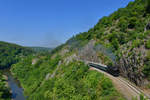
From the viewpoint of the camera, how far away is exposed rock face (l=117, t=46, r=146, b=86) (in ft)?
46.3

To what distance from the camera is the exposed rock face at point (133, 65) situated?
1412 cm

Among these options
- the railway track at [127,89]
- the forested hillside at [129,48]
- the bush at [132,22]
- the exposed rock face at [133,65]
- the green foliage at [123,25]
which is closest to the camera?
the railway track at [127,89]

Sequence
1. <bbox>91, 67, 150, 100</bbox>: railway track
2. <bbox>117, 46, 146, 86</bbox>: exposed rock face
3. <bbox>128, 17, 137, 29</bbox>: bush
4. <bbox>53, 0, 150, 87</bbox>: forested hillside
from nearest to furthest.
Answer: <bbox>91, 67, 150, 100</bbox>: railway track < <bbox>117, 46, 146, 86</bbox>: exposed rock face < <bbox>53, 0, 150, 87</bbox>: forested hillside < <bbox>128, 17, 137, 29</bbox>: bush

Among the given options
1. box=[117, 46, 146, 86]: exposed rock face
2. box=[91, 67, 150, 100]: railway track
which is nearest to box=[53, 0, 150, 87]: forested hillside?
box=[117, 46, 146, 86]: exposed rock face

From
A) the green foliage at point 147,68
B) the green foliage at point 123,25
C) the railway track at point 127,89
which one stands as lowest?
the railway track at point 127,89

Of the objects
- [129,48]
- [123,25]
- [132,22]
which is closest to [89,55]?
[129,48]

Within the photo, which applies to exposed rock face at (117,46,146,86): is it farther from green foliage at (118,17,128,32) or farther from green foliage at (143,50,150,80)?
green foliage at (118,17,128,32)

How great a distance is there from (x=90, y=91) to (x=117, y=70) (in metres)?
6.20

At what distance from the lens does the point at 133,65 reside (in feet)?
50.0

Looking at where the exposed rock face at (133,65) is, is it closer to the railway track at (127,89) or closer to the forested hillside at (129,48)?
the forested hillside at (129,48)

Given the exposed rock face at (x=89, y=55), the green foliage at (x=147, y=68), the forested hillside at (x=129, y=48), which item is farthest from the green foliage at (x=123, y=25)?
the green foliage at (x=147, y=68)

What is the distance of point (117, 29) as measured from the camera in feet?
118

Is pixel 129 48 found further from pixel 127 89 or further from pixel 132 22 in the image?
pixel 132 22

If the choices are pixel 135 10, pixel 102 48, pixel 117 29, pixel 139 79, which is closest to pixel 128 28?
pixel 117 29
